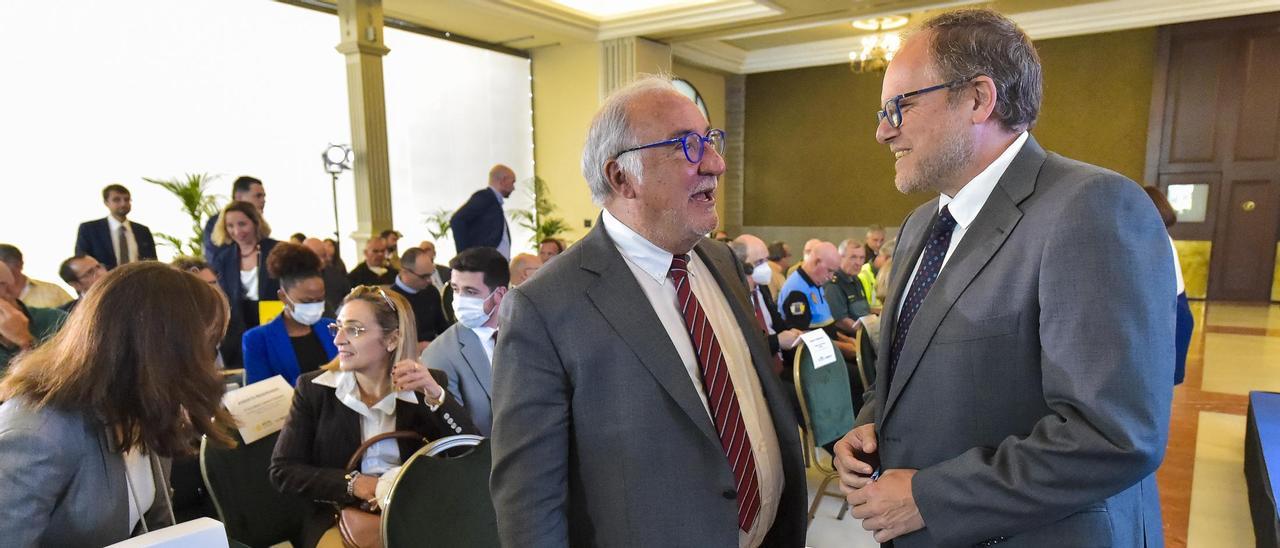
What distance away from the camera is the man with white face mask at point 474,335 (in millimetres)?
2730

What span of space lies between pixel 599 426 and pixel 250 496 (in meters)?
1.53

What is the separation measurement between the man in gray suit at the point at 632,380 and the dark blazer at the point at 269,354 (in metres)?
2.15

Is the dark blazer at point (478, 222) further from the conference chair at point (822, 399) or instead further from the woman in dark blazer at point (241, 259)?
the conference chair at point (822, 399)

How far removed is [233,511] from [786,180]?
39.9 feet

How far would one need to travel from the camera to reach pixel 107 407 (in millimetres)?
1396

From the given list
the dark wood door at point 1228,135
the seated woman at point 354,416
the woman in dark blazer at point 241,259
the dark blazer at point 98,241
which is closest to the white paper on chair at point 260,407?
the seated woman at point 354,416

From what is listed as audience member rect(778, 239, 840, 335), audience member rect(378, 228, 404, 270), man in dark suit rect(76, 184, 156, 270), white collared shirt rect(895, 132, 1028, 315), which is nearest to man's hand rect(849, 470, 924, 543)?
white collared shirt rect(895, 132, 1028, 315)

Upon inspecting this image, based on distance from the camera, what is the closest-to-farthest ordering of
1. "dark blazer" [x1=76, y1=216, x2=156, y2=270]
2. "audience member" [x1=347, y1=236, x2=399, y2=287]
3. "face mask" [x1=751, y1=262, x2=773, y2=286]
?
"face mask" [x1=751, y1=262, x2=773, y2=286] < "dark blazer" [x1=76, y1=216, x2=156, y2=270] < "audience member" [x1=347, y1=236, x2=399, y2=287]

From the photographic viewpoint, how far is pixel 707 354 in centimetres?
126

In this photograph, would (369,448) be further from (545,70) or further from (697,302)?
(545,70)

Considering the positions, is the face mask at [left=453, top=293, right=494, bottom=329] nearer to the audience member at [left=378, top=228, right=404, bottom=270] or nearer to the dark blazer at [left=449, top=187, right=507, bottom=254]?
the dark blazer at [left=449, top=187, right=507, bottom=254]

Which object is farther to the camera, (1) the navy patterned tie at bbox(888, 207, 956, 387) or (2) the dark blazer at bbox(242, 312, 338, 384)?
(2) the dark blazer at bbox(242, 312, 338, 384)

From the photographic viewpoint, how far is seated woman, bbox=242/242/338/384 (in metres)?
2.95

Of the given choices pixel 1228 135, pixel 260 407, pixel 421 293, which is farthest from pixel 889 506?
pixel 1228 135
